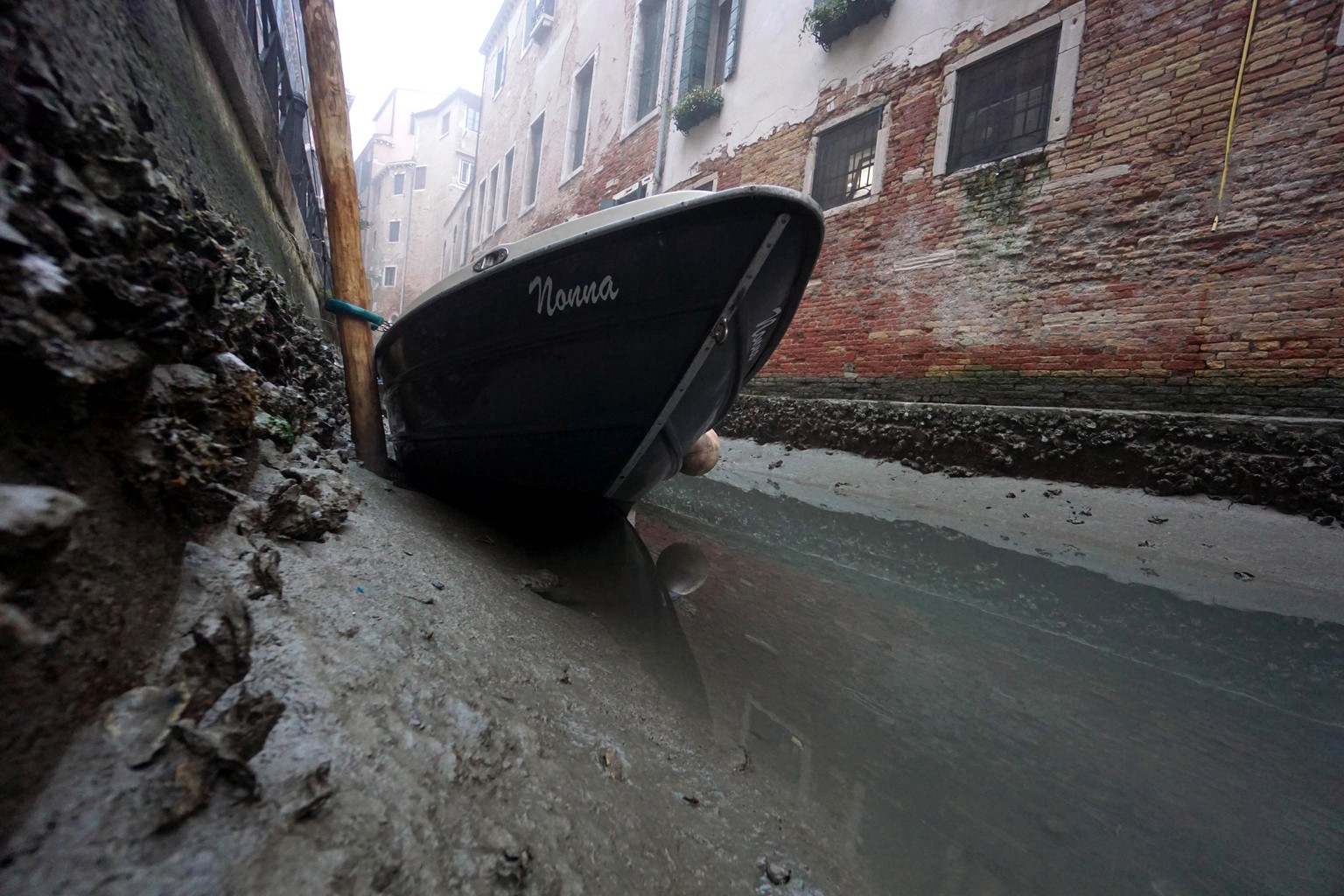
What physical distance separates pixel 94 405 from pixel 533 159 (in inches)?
687

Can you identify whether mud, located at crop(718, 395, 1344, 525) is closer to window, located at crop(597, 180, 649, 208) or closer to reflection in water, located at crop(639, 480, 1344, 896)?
reflection in water, located at crop(639, 480, 1344, 896)

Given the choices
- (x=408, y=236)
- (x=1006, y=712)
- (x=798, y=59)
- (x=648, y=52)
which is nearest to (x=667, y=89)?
(x=648, y=52)

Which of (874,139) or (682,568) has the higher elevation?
(874,139)

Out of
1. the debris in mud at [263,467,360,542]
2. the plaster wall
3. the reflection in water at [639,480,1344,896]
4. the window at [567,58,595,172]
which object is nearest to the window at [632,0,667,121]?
the plaster wall

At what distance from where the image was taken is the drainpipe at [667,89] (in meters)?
9.30

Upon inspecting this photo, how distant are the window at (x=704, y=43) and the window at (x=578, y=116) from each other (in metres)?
5.04

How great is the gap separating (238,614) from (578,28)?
16.3 m

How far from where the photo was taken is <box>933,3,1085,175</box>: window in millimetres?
4742

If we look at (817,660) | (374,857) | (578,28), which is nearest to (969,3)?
(817,660)

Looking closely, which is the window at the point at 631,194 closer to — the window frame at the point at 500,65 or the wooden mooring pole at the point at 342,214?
the wooden mooring pole at the point at 342,214


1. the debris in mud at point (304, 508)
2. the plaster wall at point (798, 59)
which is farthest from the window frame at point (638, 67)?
the debris in mud at point (304, 508)

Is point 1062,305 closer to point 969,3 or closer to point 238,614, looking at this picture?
point 969,3

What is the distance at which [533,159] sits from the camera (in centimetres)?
1597

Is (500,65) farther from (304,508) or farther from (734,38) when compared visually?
(304,508)
